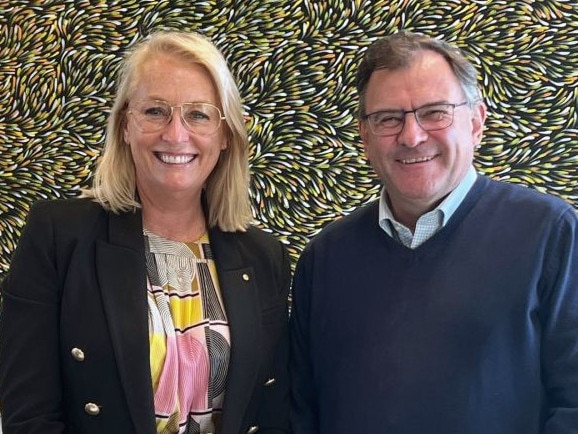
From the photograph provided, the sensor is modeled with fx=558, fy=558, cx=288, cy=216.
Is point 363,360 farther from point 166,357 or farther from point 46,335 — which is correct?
point 46,335

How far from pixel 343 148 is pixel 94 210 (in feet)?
3.30

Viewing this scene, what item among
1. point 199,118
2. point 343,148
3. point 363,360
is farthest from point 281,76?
point 363,360

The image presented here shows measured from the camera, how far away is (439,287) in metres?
1.28

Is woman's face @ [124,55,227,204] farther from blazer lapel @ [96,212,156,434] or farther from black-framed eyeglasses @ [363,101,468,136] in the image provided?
black-framed eyeglasses @ [363,101,468,136]

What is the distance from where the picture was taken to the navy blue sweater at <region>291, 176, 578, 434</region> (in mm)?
1217

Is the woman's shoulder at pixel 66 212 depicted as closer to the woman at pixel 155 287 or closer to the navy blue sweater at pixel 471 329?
the woman at pixel 155 287

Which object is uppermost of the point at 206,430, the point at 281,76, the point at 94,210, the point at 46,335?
the point at 281,76

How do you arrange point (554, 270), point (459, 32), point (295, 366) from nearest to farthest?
1. point (554, 270)
2. point (295, 366)
3. point (459, 32)

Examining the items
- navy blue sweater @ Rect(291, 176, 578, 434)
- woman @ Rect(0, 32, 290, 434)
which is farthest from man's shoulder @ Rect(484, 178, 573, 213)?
woman @ Rect(0, 32, 290, 434)

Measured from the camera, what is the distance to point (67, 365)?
1241 mm

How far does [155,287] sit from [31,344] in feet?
0.95

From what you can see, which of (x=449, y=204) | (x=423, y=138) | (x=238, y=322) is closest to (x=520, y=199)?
(x=449, y=204)

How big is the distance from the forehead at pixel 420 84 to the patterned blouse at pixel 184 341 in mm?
624

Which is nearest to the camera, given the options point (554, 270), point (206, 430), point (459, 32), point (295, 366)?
Result: point (554, 270)
